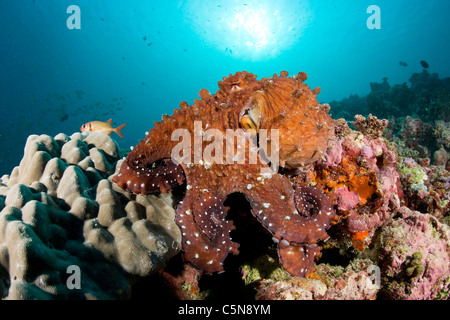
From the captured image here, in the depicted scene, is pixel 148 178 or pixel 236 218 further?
pixel 236 218

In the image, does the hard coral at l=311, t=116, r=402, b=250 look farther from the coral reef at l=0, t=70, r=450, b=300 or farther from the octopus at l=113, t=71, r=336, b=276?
the octopus at l=113, t=71, r=336, b=276

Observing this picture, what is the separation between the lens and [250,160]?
103 inches

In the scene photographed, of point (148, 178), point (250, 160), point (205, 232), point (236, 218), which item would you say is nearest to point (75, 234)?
point (148, 178)

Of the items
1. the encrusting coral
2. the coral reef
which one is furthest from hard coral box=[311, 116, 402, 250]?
the encrusting coral

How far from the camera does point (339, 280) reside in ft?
8.91

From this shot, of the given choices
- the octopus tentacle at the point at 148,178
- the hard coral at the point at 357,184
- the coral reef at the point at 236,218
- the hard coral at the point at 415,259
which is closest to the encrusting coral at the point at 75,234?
the coral reef at the point at 236,218

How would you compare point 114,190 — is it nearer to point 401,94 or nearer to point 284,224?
point 284,224

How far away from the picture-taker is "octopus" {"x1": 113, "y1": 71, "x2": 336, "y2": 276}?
7.86ft

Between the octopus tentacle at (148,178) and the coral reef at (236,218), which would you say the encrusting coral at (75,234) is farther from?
the octopus tentacle at (148,178)

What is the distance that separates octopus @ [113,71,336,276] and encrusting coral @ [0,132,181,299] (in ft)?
3.03

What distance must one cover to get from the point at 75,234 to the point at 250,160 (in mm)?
2633

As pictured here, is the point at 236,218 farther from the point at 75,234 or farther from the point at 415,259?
the point at 415,259
